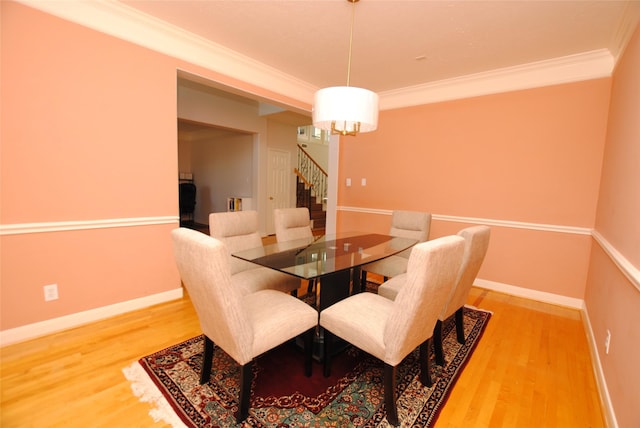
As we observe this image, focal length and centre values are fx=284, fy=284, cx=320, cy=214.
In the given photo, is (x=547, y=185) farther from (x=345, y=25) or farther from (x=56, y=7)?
(x=56, y=7)

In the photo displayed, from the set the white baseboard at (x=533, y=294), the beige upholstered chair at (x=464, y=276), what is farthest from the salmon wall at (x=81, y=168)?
the white baseboard at (x=533, y=294)

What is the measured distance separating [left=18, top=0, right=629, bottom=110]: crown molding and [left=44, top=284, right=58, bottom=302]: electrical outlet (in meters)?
2.04

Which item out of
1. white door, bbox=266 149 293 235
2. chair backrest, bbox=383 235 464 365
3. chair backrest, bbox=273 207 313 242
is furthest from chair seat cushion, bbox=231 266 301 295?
white door, bbox=266 149 293 235

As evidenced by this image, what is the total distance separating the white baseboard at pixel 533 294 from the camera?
9.95 ft

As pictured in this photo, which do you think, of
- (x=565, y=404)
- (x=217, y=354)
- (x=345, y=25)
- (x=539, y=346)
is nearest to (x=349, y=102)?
(x=345, y=25)

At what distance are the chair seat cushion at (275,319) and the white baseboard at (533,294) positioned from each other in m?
2.81

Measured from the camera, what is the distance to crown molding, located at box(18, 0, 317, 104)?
7.11 ft

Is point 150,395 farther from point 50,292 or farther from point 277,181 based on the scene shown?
point 277,181

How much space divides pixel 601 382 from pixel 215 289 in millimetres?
2362

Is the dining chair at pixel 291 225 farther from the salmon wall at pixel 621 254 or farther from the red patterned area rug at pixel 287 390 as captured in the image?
the salmon wall at pixel 621 254

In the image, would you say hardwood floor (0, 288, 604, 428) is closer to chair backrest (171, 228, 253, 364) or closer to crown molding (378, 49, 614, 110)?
chair backrest (171, 228, 253, 364)

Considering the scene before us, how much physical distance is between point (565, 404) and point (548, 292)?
1.88m

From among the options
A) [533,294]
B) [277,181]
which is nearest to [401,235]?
[533,294]

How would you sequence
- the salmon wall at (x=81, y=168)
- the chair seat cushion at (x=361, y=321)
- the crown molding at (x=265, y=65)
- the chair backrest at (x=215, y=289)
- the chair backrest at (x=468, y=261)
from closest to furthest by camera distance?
1. the chair backrest at (x=215, y=289)
2. the chair seat cushion at (x=361, y=321)
3. the chair backrest at (x=468, y=261)
4. the salmon wall at (x=81, y=168)
5. the crown molding at (x=265, y=65)
